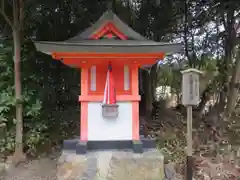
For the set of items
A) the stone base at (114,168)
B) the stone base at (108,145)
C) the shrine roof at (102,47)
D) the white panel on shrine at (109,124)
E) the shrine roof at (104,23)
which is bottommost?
the stone base at (114,168)

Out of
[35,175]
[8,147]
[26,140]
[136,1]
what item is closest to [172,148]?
[35,175]

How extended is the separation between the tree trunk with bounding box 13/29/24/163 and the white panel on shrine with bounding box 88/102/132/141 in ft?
4.84

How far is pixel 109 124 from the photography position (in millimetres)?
3631

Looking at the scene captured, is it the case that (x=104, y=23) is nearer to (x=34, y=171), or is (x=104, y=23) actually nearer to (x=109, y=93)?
(x=109, y=93)

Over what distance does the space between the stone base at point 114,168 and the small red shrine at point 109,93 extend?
23cm

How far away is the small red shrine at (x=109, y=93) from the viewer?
3508 mm

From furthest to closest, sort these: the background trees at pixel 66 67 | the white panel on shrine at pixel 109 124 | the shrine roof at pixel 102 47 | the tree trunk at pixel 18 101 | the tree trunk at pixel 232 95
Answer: the tree trunk at pixel 232 95 → the background trees at pixel 66 67 → the tree trunk at pixel 18 101 → the white panel on shrine at pixel 109 124 → the shrine roof at pixel 102 47

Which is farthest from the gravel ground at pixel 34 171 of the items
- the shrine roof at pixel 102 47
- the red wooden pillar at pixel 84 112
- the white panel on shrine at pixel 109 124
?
the shrine roof at pixel 102 47

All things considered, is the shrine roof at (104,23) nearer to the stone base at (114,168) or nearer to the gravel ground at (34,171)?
the stone base at (114,168)

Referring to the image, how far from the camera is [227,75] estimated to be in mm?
6020

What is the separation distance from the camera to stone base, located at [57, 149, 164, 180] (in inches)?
127

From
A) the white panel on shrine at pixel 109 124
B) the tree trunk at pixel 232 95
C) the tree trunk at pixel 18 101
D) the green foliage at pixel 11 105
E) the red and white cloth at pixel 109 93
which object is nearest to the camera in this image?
the red and white cloth at pixel 109 93

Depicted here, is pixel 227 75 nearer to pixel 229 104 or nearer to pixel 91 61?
pixel 229 104

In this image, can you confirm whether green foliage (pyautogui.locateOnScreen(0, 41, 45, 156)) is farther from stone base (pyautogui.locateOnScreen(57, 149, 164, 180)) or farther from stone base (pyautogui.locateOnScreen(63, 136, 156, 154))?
stone base (pyautogui.locateOnScreen(57, 149, 164, 180))
